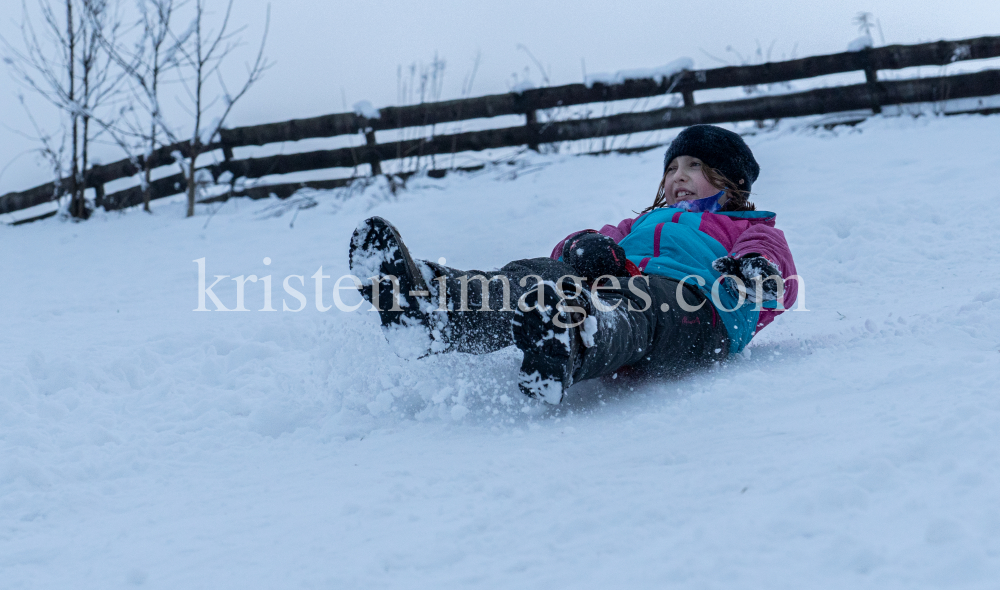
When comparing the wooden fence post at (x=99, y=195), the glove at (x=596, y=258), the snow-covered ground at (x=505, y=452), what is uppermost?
the wooden fence post at (x=99, y=195)

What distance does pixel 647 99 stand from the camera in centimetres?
637

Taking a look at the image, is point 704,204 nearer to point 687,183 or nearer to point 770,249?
point 687,183

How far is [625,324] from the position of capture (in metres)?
1.77

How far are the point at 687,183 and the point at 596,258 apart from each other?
731 millimetres

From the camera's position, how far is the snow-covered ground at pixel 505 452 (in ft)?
3.46

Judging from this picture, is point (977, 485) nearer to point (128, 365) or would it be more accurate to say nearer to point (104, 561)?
point (104, 561)

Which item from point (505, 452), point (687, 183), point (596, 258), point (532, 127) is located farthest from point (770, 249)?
point (532, 127)

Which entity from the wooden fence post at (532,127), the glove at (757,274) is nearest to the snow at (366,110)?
the wooden fence post at (532,127)

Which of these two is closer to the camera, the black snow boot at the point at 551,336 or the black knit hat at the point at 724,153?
the black snow boot at the point at 551,336

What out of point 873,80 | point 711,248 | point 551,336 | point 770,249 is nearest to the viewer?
point 551,336

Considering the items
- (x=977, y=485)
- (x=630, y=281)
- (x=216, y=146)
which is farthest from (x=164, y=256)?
(x=977, y=485)

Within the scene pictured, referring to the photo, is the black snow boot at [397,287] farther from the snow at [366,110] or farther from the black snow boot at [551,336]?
the snow at [366,110]

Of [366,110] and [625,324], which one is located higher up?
[366,110]

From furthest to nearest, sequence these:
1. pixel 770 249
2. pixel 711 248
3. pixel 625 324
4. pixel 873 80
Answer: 1. pixel 873 80
2. pixel 711 248
3. pixel 770 249
4. pixel 625 324
